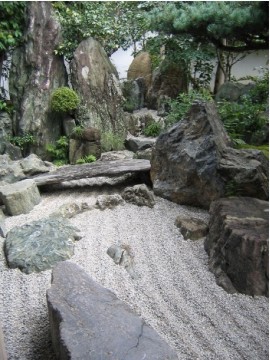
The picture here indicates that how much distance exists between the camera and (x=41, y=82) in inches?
161

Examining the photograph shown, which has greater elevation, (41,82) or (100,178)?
(41,82)

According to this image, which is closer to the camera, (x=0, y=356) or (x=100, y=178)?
(x=0, y=356)

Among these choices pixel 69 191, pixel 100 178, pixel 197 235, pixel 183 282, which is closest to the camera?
pixel 183 282

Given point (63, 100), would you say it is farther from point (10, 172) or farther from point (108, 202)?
point (108, 202)

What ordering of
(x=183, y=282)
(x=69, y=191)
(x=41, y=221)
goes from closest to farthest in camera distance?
(x=183, y=282), (x=41, y=221), (x=69, y=191)

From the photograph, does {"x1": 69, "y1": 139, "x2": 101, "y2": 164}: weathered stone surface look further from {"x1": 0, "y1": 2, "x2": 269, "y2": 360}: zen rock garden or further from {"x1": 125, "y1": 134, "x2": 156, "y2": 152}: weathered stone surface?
{"x1": 125, "y1": 134, "x2": 156, "y2": 152}: weathered stone surface

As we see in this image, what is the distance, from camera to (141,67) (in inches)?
93.2

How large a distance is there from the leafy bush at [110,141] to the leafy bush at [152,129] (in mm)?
624

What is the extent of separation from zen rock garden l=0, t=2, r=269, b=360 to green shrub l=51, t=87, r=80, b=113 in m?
0.07

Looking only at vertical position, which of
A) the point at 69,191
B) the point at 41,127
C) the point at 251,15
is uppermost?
the point at 251,15

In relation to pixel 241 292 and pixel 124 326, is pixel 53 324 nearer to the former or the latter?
pixel 124 326

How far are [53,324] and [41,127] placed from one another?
9.87ft

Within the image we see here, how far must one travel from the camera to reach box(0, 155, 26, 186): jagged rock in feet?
11.8

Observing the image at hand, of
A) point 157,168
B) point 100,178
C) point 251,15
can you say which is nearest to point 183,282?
point 251,15
